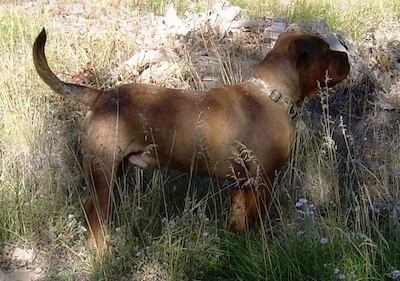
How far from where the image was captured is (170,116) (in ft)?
11.1

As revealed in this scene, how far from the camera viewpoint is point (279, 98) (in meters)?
3.53

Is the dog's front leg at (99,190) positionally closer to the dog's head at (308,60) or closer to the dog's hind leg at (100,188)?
the dog's hind leg at (100,188)

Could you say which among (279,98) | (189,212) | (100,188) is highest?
(279,98)

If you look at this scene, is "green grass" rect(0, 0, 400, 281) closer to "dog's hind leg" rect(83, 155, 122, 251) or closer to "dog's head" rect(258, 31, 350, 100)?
"dog's hind leg" rect(83, 155, 122, 251)

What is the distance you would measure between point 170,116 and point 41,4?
13.4 ft

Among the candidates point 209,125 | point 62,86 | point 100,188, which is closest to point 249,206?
point 209,125

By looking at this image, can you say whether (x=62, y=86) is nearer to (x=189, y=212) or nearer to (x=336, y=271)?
(x=189, y=212)

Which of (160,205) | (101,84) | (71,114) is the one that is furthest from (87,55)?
(160,205)

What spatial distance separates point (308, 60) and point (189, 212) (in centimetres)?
106

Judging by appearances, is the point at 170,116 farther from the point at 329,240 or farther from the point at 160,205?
the point at 329,240

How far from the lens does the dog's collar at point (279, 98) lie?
3529mm

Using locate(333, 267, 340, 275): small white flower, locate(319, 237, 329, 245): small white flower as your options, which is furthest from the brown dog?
locate(333, 267, 340, 275): small white flower

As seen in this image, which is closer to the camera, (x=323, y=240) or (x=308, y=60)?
(x=323, y=240)

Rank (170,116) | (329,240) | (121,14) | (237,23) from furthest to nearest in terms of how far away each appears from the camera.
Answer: (121,14) → (237,23) → (170,116) → (329,240)
